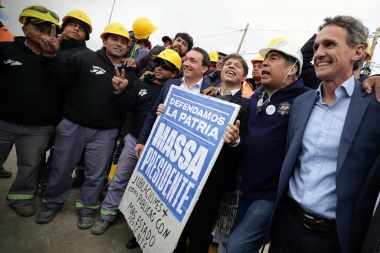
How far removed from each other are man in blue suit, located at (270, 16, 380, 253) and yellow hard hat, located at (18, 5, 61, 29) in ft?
10.3

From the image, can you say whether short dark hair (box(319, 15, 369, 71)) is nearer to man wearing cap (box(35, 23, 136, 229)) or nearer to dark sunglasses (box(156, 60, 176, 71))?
dark sunglasses (box(156, 60, 176, 71))

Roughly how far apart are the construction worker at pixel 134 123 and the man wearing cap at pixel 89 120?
210 millimetres

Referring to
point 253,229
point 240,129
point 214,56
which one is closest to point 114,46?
point 240,129

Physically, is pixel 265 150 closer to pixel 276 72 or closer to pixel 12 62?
pixel 276 72

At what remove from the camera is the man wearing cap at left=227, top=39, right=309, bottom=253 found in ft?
6.73

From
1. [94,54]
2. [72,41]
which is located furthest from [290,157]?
[72,41]

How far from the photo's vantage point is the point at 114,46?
325 centimetres

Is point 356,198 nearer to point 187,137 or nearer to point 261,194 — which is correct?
point 261,194

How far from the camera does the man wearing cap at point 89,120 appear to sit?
3.06m

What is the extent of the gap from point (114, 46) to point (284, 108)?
2.51 meters

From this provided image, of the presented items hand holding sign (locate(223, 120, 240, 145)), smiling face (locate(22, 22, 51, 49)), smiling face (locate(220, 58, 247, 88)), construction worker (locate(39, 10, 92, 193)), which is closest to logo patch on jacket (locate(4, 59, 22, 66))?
smiling face (locate(22, 22, 51, 49))

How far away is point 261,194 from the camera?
6.88 feet

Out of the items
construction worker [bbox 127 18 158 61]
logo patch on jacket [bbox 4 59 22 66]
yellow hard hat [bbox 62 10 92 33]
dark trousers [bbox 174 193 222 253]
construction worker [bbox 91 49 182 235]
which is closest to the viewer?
dark trousers [bbox 174 193 222 253]

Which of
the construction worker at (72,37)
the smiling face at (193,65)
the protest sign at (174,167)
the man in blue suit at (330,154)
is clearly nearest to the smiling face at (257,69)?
the smiling face at (193,65)
